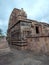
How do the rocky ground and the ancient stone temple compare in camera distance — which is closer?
the rocky ground

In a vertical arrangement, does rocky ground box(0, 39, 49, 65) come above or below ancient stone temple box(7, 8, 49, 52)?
below

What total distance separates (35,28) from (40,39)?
10.1 ft

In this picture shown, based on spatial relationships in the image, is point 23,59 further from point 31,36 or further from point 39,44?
point 31,36

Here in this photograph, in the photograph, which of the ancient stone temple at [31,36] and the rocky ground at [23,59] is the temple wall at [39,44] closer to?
the ancient stone temple at [31,36]

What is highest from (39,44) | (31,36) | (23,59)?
(31,36)

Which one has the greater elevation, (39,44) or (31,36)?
(31,36)

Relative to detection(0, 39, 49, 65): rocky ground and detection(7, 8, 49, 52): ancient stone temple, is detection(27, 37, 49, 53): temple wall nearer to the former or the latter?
detection(7, 8, 49, 52): ancient stone temple

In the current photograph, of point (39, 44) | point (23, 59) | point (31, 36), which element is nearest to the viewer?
point (23, 59)

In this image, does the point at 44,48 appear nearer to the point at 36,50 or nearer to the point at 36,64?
the point at 36,50

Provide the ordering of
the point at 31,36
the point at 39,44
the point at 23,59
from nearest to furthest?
1. the point at 23,59
2. the point at 39,44
3. the point at 31,36

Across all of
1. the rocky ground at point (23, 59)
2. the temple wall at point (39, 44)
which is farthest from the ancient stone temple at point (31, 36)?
the rocky ground at point (23, 59)

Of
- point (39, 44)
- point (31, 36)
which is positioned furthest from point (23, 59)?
point (31, 36)

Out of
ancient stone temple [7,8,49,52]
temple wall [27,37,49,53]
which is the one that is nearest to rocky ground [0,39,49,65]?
temple wall [27,37,49,53]

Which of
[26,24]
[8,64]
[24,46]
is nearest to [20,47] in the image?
[24,46]
